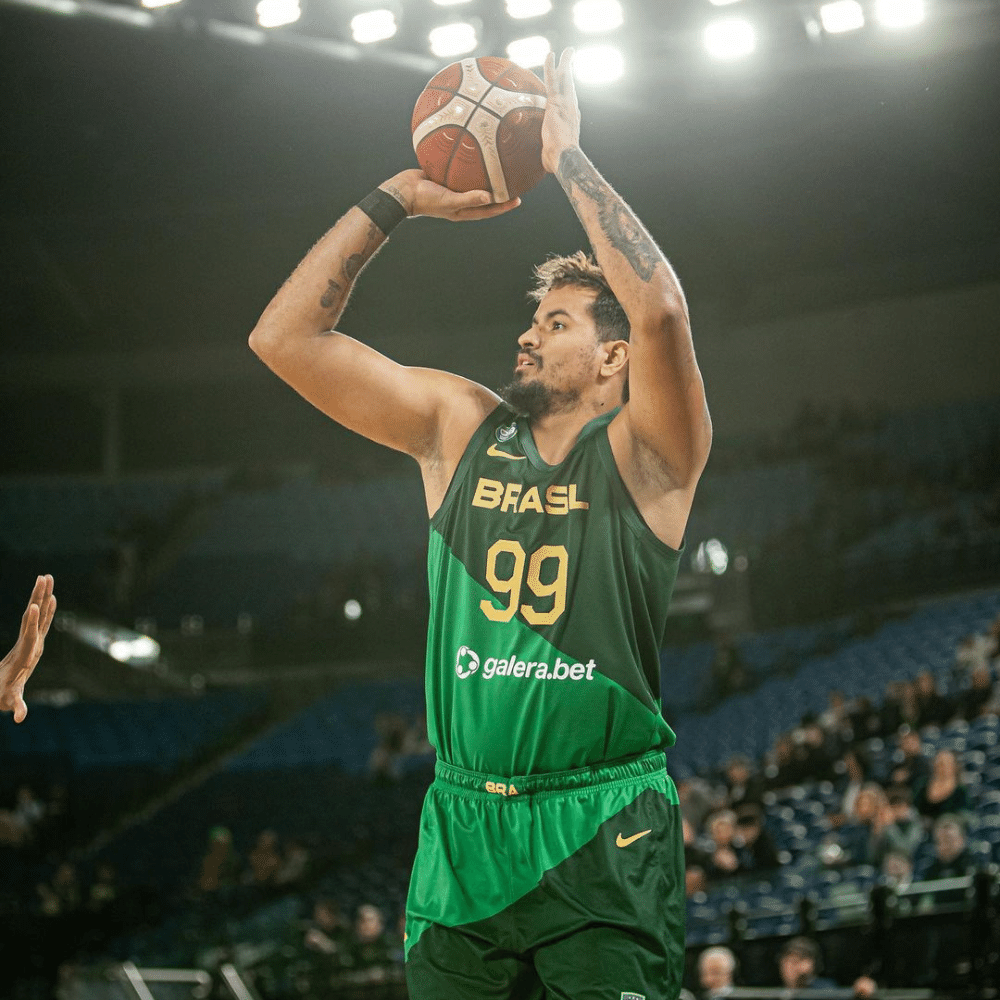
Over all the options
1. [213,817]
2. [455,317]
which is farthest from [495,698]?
[455,317]

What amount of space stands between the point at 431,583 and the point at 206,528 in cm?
1670

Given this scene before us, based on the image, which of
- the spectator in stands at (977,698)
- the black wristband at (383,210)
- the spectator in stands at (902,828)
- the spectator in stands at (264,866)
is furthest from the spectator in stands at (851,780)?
the black wristband at (383,210)

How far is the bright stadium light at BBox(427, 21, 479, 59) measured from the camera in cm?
991

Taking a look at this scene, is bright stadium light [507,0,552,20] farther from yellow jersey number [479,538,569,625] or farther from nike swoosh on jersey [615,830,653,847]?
nike swoosh on jersey [615,830,653,847]

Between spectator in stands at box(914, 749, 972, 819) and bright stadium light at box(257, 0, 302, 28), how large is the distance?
7.38 metres

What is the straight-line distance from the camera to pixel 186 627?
652 inches

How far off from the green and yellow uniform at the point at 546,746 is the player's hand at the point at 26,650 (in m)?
0.94

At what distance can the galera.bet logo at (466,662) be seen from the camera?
2.41 m

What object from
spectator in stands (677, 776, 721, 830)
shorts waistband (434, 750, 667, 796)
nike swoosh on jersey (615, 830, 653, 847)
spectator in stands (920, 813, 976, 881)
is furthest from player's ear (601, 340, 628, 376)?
spectator in stands (677, 776, 721, 830)

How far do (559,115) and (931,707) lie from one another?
7162mm

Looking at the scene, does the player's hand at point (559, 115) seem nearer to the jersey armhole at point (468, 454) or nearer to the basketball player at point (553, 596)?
the basketball player at point (553, 596)

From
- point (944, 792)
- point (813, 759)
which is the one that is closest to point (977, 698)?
point (813, 759)

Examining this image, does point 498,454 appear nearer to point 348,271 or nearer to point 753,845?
point 348,271

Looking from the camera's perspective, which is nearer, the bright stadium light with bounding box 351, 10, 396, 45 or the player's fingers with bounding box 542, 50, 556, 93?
the player's fingers with bounding box 542, 50, 556, 93
